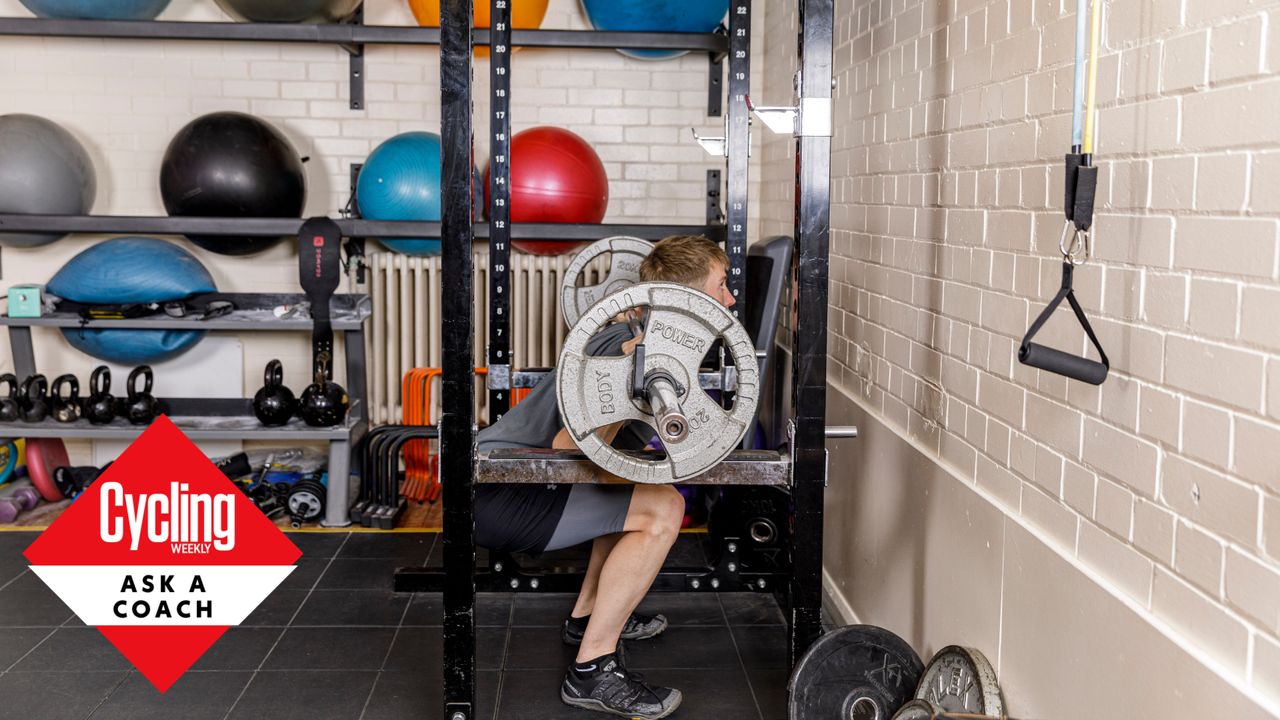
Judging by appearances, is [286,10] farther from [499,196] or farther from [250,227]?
[499,196]

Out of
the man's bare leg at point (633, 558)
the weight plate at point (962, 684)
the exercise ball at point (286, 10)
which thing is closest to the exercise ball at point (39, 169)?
the exercise ball at point (286, 10)

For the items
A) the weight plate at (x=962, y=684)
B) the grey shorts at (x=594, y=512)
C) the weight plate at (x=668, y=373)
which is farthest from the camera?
the grey shorts at (x=594, y=512)

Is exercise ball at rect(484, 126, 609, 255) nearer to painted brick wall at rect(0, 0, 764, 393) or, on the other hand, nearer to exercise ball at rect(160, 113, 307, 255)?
painted brick wall at rect(0, 0, 764, 393)

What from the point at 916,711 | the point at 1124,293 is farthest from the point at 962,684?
the point at 1124,293

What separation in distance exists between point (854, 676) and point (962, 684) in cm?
27

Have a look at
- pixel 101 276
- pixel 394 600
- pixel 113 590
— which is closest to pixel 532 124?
pixel 101 276

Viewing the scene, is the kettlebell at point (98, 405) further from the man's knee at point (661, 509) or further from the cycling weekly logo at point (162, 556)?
the man's knee at point (661, 509)

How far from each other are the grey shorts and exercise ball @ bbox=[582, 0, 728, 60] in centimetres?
240

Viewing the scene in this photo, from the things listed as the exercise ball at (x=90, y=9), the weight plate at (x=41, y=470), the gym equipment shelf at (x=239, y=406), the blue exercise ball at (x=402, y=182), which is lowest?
the weight plate at (x=41, y=470)

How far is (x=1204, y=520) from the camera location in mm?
1478

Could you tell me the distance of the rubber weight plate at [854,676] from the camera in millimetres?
2340

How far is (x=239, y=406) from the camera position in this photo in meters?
4.62

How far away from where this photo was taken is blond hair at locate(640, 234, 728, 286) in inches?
110

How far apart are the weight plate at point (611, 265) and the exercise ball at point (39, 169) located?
7.12 ft
